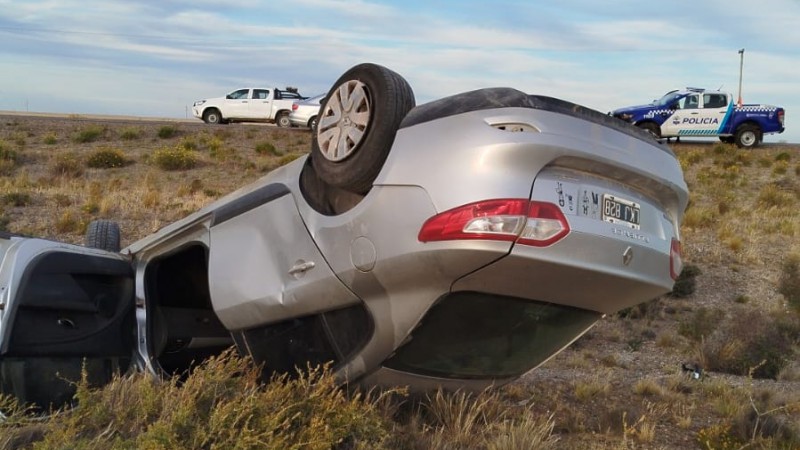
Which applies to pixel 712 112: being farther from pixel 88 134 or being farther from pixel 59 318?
pixel 59 318

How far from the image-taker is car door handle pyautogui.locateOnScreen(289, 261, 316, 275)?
404 cm

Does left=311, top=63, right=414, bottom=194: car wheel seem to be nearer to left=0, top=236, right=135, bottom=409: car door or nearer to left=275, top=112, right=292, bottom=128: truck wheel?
left=0, top=236, right=135, bottom=409: car door

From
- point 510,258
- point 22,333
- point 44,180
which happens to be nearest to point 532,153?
point 510,258

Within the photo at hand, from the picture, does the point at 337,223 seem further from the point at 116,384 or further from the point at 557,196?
the point at 116,384

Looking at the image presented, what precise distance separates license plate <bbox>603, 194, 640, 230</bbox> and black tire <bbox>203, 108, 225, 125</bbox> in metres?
30.8

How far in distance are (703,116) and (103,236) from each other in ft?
81.1

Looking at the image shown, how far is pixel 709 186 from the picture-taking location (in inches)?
907

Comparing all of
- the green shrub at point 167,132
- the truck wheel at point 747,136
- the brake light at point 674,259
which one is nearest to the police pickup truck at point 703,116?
the truck wheel at point 747,136

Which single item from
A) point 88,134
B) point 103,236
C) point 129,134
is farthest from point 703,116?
point 103,236

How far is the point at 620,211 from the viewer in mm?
3691

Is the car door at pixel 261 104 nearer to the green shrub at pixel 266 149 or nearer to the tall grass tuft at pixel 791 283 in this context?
the green shrub at pixel 266 149

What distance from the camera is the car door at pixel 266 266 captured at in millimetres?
4039

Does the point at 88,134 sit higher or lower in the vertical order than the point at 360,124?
lower

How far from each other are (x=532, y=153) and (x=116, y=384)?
2438mm
